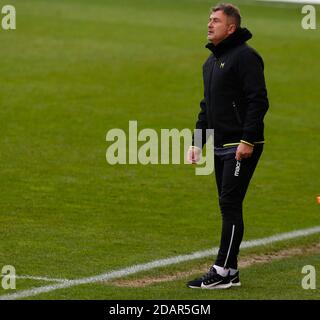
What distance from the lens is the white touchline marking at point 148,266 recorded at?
1095 cm

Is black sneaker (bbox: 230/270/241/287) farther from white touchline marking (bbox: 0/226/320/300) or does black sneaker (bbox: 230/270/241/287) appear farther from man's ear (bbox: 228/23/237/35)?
man's ear (bbox: 228/23/237/35)

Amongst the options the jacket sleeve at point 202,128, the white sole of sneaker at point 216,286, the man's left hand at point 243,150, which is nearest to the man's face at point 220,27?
the jacket sleeve at point 202,128

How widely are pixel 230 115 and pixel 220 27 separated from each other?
2.73 feet

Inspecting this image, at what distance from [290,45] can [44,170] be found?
15170 millimetres

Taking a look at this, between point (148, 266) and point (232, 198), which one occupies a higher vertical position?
point (232, 198)

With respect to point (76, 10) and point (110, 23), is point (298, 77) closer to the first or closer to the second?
point (110, 23)

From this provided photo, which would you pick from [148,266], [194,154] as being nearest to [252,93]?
[194,154]

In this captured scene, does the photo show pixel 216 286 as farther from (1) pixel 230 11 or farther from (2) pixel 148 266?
(1) pixel 230 11

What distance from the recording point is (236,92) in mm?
11320

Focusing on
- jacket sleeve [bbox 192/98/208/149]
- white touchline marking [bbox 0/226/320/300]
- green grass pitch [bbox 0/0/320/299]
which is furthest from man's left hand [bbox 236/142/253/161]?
white touchline marking [bbox 0/226/320/300]

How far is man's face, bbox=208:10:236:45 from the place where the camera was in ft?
37.0

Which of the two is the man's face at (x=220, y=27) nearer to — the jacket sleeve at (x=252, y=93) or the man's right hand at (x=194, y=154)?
the jacket sleeve at (x=252, y=93)

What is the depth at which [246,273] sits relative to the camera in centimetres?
1222

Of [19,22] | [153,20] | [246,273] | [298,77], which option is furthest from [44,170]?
[153,20]
